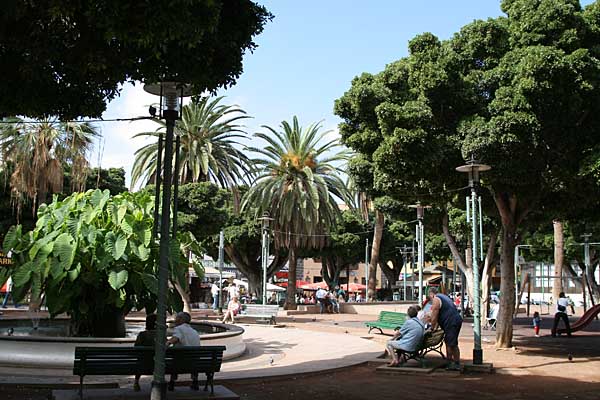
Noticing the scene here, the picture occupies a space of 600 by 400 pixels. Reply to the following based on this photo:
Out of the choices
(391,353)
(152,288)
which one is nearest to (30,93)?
(152,288)

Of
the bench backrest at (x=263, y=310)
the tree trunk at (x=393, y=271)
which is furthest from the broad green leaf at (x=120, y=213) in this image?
the tree trunk at (x=393, y=271)

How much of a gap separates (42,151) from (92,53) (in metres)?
20.9

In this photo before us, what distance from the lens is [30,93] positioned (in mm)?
8133

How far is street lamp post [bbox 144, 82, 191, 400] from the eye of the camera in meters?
7.72

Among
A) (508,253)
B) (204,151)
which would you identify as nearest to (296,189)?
(204,151)

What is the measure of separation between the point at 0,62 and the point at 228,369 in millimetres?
7396

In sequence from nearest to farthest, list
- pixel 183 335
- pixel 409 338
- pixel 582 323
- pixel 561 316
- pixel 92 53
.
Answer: pixel 92 53 < pixel 183 335 < pixel 409 338 < pixel 582 323 < pixel 561 316

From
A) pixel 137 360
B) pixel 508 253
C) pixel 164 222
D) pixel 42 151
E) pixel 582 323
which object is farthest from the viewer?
pixel 42 151

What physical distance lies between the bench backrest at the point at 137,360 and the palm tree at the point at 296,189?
2600 cm

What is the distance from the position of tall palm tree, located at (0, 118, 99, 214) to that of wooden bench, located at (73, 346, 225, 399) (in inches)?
734

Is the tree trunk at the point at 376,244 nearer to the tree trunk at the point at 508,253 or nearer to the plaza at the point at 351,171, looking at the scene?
the plaza at the point at 351,171

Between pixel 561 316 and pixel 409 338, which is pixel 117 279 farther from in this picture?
pixel 561 316

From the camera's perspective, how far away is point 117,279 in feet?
40.6

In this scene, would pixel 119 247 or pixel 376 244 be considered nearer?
pixel 119 247
